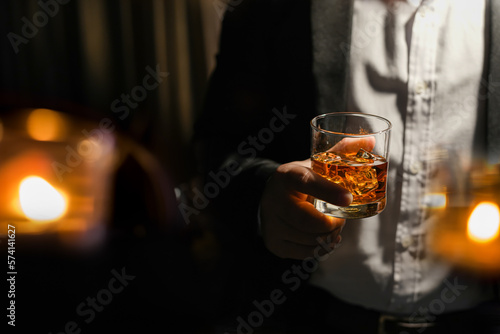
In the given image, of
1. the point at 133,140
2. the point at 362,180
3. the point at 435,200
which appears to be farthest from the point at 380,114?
the point at 133,140

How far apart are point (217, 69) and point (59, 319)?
2.21ft

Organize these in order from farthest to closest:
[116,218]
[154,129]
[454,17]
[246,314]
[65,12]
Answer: [154,129]
[65,12]
[116,218]
[246,314]
[454,17]

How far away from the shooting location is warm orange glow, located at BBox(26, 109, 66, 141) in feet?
3.84

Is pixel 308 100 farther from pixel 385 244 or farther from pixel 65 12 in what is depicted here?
pixel 65 12

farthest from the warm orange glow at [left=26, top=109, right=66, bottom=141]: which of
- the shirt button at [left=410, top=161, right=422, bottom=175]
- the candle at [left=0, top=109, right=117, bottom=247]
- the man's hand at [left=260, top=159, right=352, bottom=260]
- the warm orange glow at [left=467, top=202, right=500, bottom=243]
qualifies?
the warm orange glow at [left=467, top=202, right=500, bottom=243]

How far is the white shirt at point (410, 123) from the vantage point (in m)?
0.94

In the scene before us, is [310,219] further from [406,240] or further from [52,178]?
[52,178]

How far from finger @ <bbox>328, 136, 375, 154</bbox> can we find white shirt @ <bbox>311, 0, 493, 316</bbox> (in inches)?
11.1

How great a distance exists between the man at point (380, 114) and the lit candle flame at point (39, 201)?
398mm

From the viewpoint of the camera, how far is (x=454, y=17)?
0.95m

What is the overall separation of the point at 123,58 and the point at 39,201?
2.83 ft

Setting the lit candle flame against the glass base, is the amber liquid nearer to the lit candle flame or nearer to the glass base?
the glass base

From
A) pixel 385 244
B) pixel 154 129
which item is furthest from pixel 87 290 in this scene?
pixel 154 129

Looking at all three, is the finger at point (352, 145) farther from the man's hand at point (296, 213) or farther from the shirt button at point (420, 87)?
the shirt button at point (420, 87)
